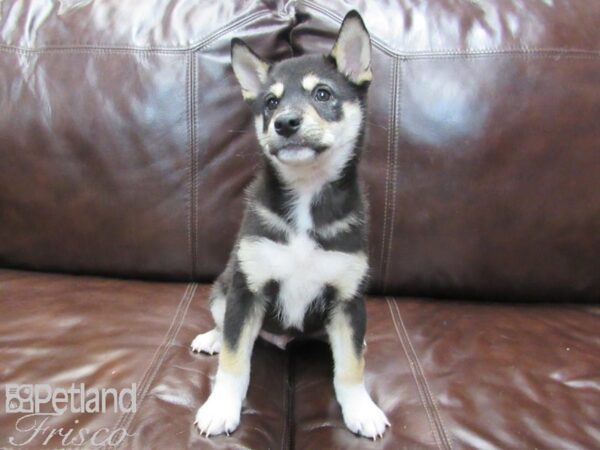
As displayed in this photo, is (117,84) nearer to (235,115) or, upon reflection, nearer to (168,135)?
(168,135)

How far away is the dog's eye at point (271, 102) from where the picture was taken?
128cm

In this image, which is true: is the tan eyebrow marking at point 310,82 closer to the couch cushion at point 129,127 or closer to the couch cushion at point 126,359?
the couch cushion at point 129,127

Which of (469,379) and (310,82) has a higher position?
(310,82)

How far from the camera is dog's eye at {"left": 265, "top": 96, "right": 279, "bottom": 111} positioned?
1.28 meters

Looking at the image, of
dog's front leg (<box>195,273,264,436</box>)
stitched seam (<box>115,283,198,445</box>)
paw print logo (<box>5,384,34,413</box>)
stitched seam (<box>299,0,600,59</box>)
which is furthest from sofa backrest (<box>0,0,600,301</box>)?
paw print logo (<box>5,384,34,413</box>)

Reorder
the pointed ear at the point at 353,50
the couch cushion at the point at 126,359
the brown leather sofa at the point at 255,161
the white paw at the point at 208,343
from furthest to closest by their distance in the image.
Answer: the brown leather sofa at the point at 255,161, the white paw at the point at 208,343, the pointed ear at the point at 353,50, the couch cushion at the point at 126,359

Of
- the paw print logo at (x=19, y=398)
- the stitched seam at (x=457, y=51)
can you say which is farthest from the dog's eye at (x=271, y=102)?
the paw print logo at (x=19, y=398)

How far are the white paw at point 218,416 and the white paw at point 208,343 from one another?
0.74 feet

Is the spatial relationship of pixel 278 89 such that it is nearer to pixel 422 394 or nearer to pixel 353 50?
pixel 353 50

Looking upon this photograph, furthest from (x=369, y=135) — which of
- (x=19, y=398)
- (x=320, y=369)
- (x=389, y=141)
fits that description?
(x=19, y=398)

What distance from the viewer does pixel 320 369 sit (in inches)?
55.2

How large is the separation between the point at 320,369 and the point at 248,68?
2.67 feet

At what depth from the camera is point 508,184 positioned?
1.66 meters

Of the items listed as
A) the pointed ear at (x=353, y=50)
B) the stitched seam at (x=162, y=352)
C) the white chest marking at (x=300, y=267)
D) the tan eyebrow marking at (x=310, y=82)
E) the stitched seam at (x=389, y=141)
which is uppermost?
the pointed ear at (x=353, y=50)
